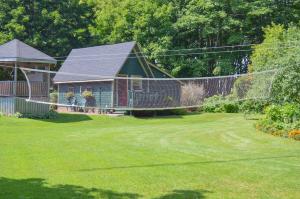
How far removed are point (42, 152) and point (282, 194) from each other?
7290 millimetres

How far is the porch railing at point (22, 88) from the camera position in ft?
94.1

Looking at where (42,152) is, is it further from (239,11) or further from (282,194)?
(239,11)

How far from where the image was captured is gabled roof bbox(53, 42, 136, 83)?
110ft

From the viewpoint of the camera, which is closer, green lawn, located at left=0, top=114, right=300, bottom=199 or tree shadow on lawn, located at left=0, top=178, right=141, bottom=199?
tree shadow on lawn, located at left=0, top=178, right=141, bottom=199

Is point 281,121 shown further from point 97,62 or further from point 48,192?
point 97,62

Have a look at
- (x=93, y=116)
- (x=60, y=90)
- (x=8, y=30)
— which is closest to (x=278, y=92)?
(x=93, y=116)

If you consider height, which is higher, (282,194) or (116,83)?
(116,83)

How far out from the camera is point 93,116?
98.0 feet

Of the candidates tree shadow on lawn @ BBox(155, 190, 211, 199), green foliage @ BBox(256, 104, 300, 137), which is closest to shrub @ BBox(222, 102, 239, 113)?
green foliage @ BBox(256, 104, 300, 137)

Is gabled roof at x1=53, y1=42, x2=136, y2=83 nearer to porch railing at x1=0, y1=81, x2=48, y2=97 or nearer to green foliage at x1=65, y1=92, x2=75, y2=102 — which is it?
green foliage at x1=65, y1=92, x2=75, y2=102

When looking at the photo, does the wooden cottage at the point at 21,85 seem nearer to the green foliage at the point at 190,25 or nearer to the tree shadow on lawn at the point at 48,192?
the green foliage at the point at 190,25

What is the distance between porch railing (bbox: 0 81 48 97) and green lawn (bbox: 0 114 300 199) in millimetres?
9731

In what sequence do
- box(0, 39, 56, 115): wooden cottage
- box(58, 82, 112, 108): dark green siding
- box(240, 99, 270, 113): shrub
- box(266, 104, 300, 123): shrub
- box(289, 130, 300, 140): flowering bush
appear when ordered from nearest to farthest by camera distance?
box(289, 130, 300, 140): flowering bush, box(266, 104, 300, 123): shrub, box(240, 99, 270, 113): shrub, box(0, 39, 56, 115): wooden cottage, box(58, 82, 112, 108): dark green siding

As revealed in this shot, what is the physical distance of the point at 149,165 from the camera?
12.2 metres
